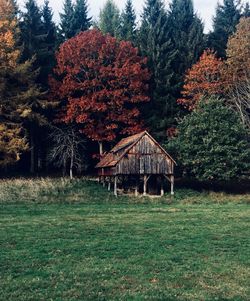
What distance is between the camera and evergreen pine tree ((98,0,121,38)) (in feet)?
236

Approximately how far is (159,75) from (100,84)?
24.7 ft

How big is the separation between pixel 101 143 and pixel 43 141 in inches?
311

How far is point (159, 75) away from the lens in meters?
55.9

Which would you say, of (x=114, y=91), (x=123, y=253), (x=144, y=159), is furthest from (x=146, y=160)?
(x=123, y=253)

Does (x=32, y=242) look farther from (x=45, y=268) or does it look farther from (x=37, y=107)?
A: (x=37, y=107)

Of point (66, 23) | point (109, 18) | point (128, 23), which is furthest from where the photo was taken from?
point (109, 18)

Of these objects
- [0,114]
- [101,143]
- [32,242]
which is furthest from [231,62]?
[32,242]

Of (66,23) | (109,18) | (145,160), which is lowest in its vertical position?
(145,160)

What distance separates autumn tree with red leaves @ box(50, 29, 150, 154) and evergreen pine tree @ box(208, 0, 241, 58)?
1209cm

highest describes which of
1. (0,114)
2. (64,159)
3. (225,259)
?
(0,114)

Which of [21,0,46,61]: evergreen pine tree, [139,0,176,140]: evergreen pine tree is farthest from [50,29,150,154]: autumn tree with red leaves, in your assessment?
[21,0,46,61]: evergreen pine tree

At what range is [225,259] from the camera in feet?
49.0

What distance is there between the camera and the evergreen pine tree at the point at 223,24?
60906 millimetres

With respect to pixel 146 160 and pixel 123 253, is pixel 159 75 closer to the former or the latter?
pixel 146 160
